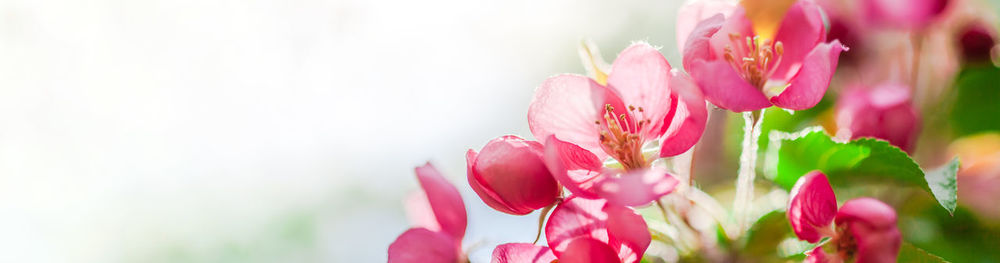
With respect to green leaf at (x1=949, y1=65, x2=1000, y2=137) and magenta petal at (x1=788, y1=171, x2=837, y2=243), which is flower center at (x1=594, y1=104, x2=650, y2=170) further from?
green leaf at (x1=949, y1=65, x2=1000, y2=137)

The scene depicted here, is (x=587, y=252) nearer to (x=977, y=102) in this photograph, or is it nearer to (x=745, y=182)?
(x=745, y=182)

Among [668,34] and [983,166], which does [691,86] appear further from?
[668,34]

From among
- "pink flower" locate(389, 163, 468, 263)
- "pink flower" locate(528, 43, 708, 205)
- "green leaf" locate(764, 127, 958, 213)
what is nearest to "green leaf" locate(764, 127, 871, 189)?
"green leaf" locate(764, 127, 958, 213)

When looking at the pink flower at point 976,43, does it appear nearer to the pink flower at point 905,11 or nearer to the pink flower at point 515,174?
the pink flower at point 905,11

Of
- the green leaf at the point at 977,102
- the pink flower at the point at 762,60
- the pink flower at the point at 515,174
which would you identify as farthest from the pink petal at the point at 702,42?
the green leaf at the point at 977,102

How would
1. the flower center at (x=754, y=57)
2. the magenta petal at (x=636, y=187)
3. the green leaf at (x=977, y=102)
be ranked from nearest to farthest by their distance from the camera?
the magenta petal at (x=636, y=187), the flower center at (x=754, y=57), the green leaf at (x=977, y=102)
